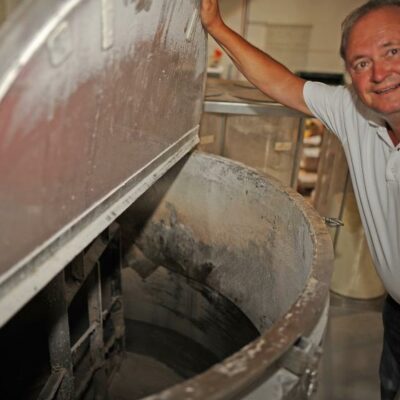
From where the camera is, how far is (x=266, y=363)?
0.57 m

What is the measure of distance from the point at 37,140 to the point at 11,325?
1060 millimetres

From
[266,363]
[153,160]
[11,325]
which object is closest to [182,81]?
[153,160]

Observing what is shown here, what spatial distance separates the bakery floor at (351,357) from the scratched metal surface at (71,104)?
1.05 meters

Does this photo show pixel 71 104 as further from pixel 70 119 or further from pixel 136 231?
pixel 136 231

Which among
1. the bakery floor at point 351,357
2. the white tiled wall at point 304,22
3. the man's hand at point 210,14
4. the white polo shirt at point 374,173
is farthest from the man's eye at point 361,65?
the white tiled wall at point 304,22

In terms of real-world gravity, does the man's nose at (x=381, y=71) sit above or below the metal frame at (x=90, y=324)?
above

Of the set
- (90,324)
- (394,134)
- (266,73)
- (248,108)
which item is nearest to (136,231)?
(90,324)

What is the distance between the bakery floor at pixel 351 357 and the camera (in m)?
1.47

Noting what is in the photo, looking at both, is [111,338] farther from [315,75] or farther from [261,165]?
[315,75]

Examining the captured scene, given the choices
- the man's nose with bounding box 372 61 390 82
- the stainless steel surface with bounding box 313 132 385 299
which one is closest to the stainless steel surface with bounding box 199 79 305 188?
the stainless steel surface with bounding box 313 132 385 299

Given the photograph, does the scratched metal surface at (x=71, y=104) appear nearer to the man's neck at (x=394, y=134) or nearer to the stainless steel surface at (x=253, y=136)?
the man's neck at (x=394, y=134)

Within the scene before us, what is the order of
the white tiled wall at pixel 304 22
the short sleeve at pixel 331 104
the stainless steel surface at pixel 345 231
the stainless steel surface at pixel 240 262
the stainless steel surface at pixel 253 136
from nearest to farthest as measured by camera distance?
the stainless steel surface at pixel 240 262 → the short sleeve at pixel 331 104 → the stainless steel surface at pixel 253 136 → the stainless steel surface at pixel 345 231 → the white tiled wall at pixel 304 22

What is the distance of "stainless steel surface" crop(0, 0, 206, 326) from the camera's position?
519 millimetres

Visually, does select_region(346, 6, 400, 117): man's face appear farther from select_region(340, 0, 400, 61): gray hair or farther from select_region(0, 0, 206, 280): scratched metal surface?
select_region(0, 0, 206, 280): scratched metal surface
